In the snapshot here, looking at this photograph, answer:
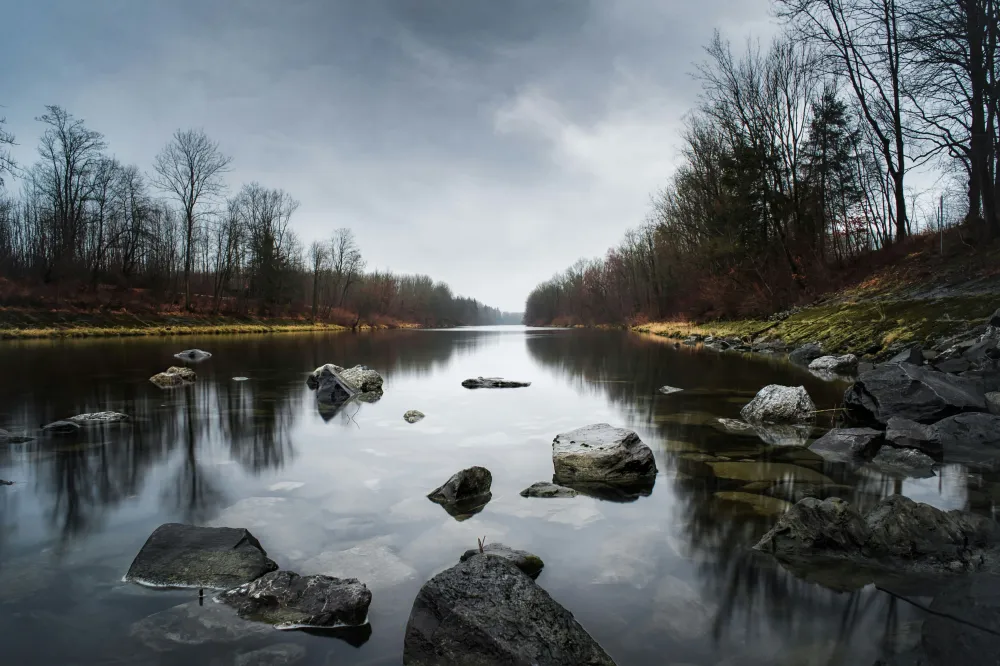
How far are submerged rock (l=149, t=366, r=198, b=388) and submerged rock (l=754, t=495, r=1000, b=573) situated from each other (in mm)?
11764

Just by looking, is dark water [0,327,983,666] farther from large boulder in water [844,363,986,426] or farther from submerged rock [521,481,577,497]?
large boulder in water [844,363,986,426]

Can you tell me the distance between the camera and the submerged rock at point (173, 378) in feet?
37.2

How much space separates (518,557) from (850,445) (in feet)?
14.5

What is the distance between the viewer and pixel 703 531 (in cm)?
376

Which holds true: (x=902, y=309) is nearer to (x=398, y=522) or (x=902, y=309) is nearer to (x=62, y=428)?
(x=398, y=522)

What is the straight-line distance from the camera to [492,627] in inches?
89.4

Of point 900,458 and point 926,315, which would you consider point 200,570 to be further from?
point 926,315

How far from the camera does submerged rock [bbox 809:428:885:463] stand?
5.51 m

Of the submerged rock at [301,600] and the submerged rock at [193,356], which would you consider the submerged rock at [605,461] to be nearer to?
the submerged rock at [301,600]

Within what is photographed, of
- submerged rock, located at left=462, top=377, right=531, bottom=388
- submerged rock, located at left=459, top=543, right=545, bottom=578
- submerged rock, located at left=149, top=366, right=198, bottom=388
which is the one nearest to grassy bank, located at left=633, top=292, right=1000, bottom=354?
submerged rock, located at left=462, top=377, right=531, bottom=388

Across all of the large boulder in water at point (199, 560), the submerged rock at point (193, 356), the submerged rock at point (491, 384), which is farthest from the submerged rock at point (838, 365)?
the submerged rock at point (193, 356)

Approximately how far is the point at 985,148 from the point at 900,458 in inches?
628

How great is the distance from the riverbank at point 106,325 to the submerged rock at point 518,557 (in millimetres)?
35689

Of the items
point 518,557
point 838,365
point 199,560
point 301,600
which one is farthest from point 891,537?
point 838,365
